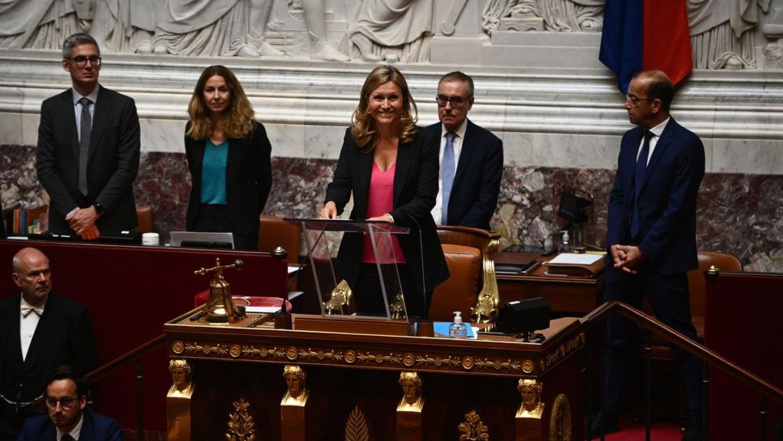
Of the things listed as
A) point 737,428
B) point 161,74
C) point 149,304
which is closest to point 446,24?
point 161,74

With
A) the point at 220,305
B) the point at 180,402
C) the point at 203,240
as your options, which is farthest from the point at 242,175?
the point at 180,402

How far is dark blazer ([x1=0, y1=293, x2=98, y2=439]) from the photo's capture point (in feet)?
22.8

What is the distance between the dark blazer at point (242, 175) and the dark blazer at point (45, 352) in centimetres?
92

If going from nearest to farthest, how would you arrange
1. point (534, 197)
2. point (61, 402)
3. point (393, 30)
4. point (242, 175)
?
1. point (61, 402)
2. point (242, 175)
3. point (534, 197)
4. point (393, 30)

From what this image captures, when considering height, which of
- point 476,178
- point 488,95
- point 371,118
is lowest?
point 476,178

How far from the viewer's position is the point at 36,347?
7012 mm

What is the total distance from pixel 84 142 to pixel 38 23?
2.15 meters

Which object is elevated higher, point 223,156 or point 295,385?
point 223,156

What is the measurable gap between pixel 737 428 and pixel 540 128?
2.89 metres

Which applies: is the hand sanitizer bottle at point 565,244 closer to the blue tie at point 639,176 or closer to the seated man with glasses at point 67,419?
the blue tie at point 639,176

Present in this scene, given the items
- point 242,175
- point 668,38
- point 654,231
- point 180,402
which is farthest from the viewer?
point 668,38

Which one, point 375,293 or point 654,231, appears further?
point 654,231

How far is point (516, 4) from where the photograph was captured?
8664 mm

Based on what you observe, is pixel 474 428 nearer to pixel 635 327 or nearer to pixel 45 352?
pixel 635 327
